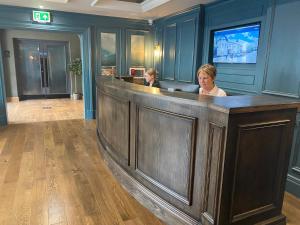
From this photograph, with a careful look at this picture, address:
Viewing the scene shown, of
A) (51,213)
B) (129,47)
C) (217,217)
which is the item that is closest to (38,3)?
(129,47)

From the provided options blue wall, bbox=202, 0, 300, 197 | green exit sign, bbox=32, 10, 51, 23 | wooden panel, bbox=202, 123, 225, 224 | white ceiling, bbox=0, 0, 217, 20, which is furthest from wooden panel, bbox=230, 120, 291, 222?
green exit sign, bbox=32, 10, 51, 23

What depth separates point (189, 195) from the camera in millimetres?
1804

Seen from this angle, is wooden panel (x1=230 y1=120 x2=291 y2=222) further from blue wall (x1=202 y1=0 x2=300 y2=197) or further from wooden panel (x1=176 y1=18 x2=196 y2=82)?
wooden panel (x1=176 y1=18 x2=196 y2=82)

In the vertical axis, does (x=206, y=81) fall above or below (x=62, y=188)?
above

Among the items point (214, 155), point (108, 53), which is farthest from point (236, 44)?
point (108, 53)

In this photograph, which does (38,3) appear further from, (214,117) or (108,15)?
(214,117)

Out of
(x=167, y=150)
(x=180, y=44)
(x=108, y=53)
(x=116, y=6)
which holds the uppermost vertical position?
(x=116, y=6)

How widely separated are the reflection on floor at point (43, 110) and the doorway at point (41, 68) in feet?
1.59

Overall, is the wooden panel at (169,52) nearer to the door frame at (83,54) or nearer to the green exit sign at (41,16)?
the door frame at (83,54)

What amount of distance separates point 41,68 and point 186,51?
5963 millimetres

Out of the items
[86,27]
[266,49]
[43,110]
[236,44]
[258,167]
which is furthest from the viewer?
[43,110]

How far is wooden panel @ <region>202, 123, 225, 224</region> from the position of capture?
1.51 metres

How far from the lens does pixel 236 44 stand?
151 inches

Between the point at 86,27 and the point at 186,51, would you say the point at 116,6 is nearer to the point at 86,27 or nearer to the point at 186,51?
the point at 86,27
